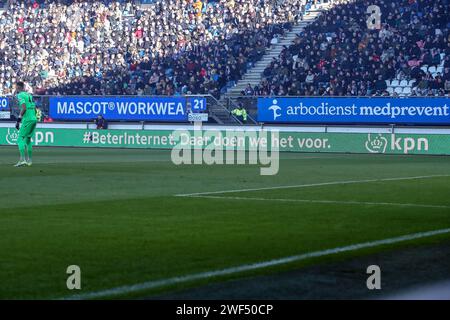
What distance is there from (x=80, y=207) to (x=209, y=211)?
194 centimetres

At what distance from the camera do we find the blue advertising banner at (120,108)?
47.0 metres

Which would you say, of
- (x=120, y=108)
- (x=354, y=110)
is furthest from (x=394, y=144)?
(x=120, y=108)

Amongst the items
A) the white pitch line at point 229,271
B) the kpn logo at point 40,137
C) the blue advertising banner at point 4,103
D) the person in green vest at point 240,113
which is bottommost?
the white pitch line at point 229,271

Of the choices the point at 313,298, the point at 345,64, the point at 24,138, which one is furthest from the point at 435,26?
the point at 313,298

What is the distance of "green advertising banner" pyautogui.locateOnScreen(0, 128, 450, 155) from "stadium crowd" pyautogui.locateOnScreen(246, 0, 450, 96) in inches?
183

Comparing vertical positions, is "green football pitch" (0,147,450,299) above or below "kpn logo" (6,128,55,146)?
below

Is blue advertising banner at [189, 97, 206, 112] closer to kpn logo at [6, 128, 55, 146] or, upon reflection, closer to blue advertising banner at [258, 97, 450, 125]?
blue advertising banner at [258, 97, 450, 125]

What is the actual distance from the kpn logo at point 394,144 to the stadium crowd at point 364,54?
14.7 ft

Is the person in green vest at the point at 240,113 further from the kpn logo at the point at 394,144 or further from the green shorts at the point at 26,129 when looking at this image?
the green shorts at the point at 26,129

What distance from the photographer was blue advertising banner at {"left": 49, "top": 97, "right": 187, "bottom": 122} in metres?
47.0

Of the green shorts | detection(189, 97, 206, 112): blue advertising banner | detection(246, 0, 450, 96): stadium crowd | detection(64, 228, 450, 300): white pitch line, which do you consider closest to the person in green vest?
detection(189, 97, 206, 112): blue advertising banner

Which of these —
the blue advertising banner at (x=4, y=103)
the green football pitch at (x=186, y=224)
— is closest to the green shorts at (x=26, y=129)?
the green football pitch at (x=186, y=224)

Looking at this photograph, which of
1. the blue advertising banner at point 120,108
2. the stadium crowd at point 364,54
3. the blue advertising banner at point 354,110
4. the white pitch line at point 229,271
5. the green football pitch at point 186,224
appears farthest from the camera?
the blue advertising banner at point 120,108

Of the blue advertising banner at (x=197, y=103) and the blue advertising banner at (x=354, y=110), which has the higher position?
the blue advertising banner at (x=197, y=103)
